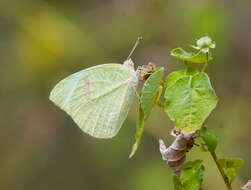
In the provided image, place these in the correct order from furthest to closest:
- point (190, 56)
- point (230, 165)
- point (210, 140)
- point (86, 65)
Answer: point (86, 65), point (230, 165), point (190, 56), point (210, 140)

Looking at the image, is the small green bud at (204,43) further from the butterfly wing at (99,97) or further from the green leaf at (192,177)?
the butterfly wing at (99,97)

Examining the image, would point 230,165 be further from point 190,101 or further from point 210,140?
point 190,101

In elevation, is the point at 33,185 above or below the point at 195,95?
below

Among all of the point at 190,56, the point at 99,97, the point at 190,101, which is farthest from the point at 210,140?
the point at 99,97

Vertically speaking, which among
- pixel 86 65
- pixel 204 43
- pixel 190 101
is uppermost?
pixel 204 43

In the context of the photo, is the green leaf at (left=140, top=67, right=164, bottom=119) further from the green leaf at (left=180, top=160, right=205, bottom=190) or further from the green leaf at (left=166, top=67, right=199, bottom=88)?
the green leaf at (left=180, top=160, right=205, bottom=190)

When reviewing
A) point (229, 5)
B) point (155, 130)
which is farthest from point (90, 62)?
point (229, 5)

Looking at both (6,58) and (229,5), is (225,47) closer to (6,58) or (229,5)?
(229,5)

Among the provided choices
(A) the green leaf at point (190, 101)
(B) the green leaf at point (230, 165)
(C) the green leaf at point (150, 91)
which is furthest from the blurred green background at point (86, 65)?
(A) the green leaf at point (190, 101)
